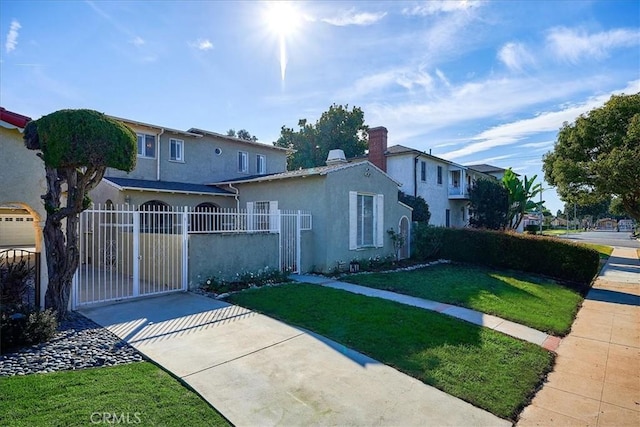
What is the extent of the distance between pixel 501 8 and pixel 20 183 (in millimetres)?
13178

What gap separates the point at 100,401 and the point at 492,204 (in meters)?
28.6

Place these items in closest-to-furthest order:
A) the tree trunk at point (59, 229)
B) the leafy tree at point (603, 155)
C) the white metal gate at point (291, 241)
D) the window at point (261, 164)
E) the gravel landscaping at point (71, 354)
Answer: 1. the gravel landscaping at point (71, 354)
2. the tree trunk at point (59, 229)
3. the white metal gate at point (291, 241)
4. the leafy tree at point (603, 155)
5. the window at point (261, 164)

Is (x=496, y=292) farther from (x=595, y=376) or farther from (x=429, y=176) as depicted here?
(x=429, y=176)

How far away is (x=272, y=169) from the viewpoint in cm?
2323

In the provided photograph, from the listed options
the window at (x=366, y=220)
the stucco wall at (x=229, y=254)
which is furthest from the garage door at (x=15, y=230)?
the window at (x=366, y=220)

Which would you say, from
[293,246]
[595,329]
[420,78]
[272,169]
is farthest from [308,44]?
[272,169]

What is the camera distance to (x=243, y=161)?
2167cm

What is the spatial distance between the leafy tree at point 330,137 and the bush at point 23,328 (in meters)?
35.9

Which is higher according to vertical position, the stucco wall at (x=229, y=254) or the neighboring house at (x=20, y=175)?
the neighboring house at (x=20, y=175)

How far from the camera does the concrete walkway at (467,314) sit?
23.5 ft

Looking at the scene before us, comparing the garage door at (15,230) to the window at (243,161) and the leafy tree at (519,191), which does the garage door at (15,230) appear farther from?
the leafy tree at (519,191)

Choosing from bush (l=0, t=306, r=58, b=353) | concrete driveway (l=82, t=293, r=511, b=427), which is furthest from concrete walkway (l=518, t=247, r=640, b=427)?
bush (l=0, t=306, r=58, b=353)

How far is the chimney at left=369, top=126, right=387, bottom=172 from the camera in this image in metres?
24.2

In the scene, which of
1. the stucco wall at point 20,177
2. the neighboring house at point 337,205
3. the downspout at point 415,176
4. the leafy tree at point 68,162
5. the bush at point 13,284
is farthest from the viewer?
the downspout at point 415,176
